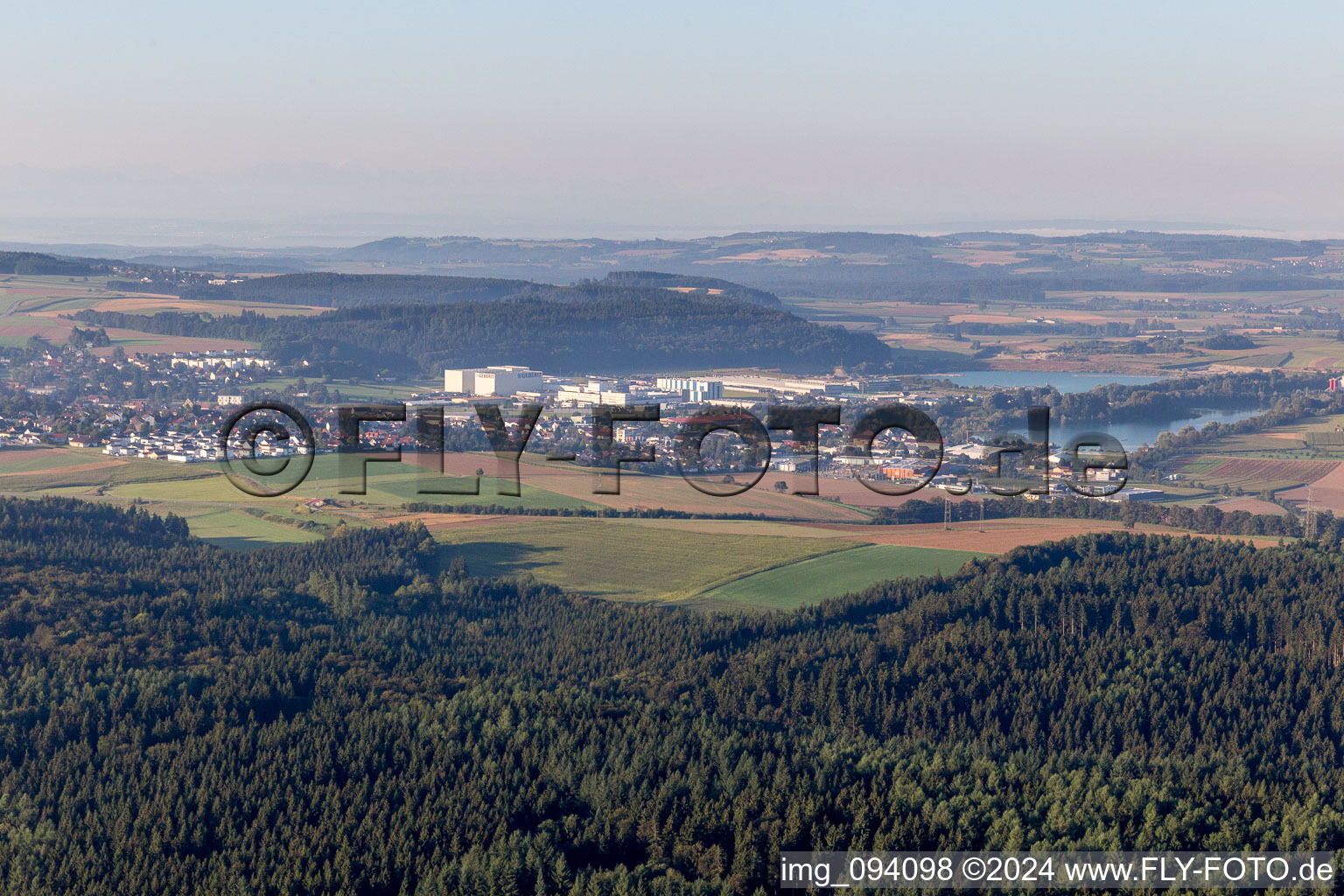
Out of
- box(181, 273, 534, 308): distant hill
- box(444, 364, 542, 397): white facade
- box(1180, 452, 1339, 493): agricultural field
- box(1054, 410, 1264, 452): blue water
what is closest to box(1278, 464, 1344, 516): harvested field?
box(1180, 452, 1339, 493): agricultural field

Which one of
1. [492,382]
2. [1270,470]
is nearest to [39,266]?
[492,382]

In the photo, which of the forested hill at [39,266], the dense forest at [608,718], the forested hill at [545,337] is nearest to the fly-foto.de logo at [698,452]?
the dense forest at [608,718]

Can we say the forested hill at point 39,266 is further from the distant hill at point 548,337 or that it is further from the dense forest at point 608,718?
the dense forest at point 608,718

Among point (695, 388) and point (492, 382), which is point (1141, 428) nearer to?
point (695, 388)

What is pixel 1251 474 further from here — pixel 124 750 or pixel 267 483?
pixel 124 750

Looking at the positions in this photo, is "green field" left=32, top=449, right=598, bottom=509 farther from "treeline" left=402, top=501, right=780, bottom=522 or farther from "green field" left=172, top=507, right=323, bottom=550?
"green field" left=172, top=507, right=323, bottom=550

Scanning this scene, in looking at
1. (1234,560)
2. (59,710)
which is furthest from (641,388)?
(59,710)
